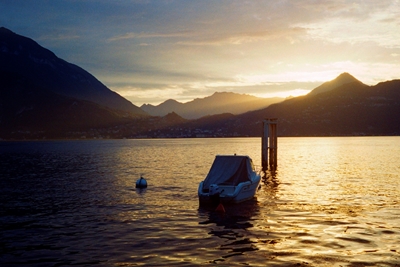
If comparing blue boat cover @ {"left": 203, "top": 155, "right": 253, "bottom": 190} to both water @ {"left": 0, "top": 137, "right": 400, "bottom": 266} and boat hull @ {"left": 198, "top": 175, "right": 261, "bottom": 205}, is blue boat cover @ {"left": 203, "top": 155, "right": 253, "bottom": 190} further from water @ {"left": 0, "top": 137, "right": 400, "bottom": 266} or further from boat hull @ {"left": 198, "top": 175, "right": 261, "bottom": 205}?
water @ {"left": 0, "top": 137, "right": 400, "bottom": 266}

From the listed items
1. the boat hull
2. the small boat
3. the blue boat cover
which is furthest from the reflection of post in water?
the boat hull

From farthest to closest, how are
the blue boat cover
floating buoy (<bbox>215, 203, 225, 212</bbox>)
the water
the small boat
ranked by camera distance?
the blue boat cover, the small boat, floating buoy (<bbox>215, 203, 225, 212</bbox>), the water

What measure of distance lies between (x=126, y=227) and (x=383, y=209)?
57.8 feet

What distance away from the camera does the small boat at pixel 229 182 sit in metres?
27.4

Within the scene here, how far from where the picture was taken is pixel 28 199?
32219mm

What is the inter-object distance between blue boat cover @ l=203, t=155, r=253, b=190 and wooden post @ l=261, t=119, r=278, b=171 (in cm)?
2813

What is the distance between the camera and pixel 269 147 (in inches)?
2571

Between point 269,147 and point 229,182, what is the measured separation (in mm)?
36957

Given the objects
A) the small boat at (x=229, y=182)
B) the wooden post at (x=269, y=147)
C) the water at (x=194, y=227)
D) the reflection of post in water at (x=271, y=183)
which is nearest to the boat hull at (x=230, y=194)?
the small boat at (x=229, y=182)

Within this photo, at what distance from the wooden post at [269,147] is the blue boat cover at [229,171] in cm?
2813

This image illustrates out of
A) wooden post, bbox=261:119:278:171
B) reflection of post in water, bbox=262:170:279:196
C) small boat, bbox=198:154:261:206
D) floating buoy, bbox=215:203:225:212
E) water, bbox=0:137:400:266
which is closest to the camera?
water, bbox=0:137:400:266

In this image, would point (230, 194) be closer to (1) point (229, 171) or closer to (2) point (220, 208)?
(2) point (220, 208)

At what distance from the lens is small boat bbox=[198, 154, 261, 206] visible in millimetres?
27359

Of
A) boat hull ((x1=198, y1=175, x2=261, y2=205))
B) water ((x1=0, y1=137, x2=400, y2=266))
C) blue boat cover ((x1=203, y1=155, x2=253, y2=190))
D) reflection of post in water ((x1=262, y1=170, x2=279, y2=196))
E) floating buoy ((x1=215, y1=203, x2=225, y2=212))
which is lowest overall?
reflection of post in water ((x1=262, y1=170, x2=279, y2=196))
